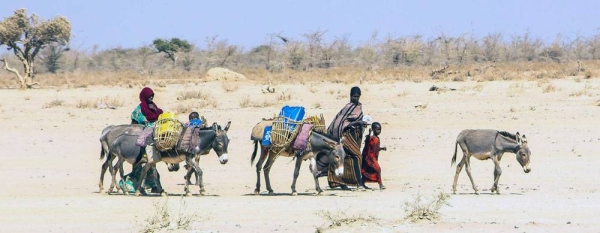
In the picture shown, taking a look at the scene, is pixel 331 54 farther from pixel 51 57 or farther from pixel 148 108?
pixel 148 108

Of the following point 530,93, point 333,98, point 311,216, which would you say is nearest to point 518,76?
point 530,93

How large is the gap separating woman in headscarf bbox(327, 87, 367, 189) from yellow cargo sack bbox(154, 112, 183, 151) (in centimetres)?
244

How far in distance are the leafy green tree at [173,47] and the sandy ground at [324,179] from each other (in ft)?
60.6

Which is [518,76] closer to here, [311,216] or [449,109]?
[449,109]

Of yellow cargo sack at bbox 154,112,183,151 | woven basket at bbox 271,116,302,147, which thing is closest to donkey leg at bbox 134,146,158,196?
yellow cargo sack at bbox 154,112,183,151

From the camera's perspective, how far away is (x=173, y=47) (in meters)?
57.1

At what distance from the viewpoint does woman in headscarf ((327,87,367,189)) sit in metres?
17.4

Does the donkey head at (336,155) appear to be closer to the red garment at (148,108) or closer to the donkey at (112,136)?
the red garment at (148,108)

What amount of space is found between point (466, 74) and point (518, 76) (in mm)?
2236

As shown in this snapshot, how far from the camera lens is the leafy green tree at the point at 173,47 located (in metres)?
57.0

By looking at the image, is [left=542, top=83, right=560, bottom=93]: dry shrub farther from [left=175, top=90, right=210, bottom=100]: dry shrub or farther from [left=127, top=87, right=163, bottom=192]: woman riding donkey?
[left=127, top=87, right=163, bottom=192]: woman riding donkey

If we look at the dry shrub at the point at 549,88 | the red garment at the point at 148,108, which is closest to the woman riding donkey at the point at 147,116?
the red garment at the point at 148,108

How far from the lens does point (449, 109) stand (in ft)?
97.8

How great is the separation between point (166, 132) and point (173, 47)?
1620 inches
